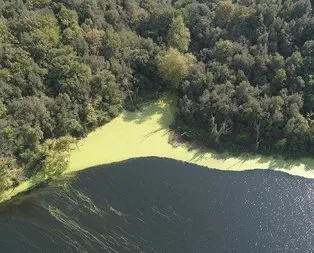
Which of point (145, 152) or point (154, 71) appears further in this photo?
point (154, 71)

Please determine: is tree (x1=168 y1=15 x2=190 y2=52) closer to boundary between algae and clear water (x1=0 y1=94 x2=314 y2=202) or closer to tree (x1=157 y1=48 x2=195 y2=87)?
tree (x1=157 y1=48 x2=195 y2=87)

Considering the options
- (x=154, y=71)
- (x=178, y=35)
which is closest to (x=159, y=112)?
(x=154, y=71)

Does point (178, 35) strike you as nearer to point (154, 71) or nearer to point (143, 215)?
point (154, 71)

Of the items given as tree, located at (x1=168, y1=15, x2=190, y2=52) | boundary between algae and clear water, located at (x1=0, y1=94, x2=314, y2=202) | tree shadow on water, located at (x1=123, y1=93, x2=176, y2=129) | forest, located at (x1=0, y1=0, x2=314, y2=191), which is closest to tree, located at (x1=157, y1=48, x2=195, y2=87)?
forest, located at (x1=0, y1=0, x2=314, y2=191)

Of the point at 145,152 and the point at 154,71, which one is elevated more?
the point at 154,71

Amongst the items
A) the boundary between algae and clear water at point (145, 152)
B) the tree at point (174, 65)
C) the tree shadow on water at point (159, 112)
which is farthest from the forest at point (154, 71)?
the boundary between algae and clear water at point (145, 152)

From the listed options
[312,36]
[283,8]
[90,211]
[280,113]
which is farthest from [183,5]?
[90,211]

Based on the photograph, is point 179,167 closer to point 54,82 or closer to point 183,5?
point 54,82
